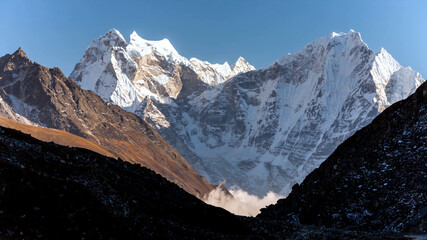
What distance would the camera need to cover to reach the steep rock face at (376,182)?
4494 cm

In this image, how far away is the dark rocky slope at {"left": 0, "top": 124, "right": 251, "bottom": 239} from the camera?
27391mm

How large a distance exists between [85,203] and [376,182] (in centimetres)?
3210

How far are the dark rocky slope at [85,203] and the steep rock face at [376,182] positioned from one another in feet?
45.5

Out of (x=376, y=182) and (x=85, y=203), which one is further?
(x=376, y=182)

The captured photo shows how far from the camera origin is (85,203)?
31.3 metres

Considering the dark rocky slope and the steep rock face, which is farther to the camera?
the steep rock face

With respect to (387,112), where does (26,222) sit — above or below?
below

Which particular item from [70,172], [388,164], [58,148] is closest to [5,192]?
[70,172]

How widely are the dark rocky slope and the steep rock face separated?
Answer: 13.9 metres

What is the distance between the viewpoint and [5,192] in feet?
93.5

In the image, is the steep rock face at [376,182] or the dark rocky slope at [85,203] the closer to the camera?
the dark rocky slope at [85,203]

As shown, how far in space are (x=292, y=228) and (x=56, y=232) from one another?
21695 millimetres

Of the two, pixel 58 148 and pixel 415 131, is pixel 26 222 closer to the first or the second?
pixel 58 148

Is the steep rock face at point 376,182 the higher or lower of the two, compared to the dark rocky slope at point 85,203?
higher
